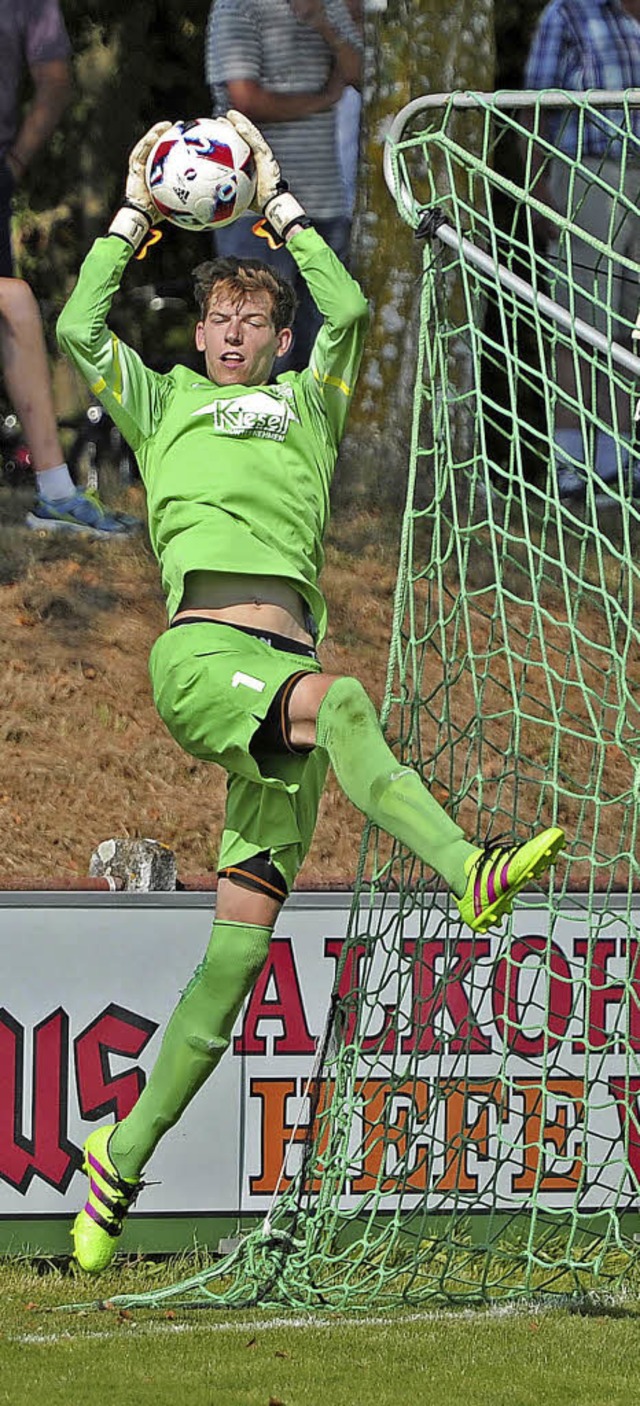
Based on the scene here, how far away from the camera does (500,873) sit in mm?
3951

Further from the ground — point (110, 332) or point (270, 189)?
point (270, 189)

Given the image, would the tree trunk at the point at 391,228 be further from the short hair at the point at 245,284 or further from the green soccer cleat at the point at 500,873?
the green soccer cleat at the point at 500,873

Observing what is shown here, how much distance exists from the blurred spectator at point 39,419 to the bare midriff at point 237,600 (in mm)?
5359

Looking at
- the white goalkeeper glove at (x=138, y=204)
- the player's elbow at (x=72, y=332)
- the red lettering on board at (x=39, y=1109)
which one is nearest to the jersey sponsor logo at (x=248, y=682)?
the player's elbow at (x=72, y=332)

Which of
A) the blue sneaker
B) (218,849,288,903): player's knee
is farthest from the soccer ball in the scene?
the blue sneaker

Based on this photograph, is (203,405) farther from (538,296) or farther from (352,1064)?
(352,1064)

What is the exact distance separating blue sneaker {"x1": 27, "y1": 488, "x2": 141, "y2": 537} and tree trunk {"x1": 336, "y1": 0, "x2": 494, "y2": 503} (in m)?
1.25

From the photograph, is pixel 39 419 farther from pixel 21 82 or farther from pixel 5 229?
pixel 21 82

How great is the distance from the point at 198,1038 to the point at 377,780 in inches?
35.6

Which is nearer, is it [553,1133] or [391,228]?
[553,1133]

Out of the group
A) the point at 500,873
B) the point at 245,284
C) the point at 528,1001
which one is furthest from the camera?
the point at 528,1001

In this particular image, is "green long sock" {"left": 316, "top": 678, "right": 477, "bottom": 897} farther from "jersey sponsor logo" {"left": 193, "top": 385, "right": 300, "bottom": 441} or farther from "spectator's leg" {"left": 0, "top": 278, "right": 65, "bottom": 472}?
"spectator's leg" {"left": 0, "top": 278, "right": 65, "bottom": 472}

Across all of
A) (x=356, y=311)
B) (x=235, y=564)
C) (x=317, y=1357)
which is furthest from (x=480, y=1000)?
(x=356, y=311)

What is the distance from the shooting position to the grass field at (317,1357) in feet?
13.1
